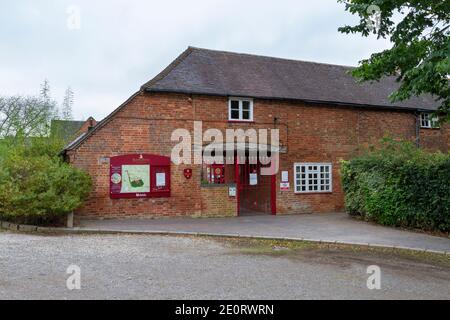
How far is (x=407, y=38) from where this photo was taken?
32.0 ft

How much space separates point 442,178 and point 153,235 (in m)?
8.53

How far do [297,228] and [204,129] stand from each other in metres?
5.22

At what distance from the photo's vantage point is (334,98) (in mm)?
17531

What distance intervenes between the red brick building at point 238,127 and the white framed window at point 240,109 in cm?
4

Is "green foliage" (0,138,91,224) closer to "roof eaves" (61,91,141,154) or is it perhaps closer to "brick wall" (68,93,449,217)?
"roof eaves" (61,91,141,154)

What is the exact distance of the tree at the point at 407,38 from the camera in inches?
355

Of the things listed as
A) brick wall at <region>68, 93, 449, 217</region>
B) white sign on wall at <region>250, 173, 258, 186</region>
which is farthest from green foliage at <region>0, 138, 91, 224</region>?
white sign on wall at <region>250, 173, 258, 186</region>

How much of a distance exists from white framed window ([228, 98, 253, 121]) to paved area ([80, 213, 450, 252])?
396 cm

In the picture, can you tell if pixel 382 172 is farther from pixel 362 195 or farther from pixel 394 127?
pixel 394 127

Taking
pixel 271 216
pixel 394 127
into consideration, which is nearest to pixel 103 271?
pixel 271 216

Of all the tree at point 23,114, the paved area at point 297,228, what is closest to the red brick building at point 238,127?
the paved area at point 297,228

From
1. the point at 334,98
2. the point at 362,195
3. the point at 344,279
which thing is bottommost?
the point at 344,279

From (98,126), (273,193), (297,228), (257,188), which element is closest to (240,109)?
(273,193)
